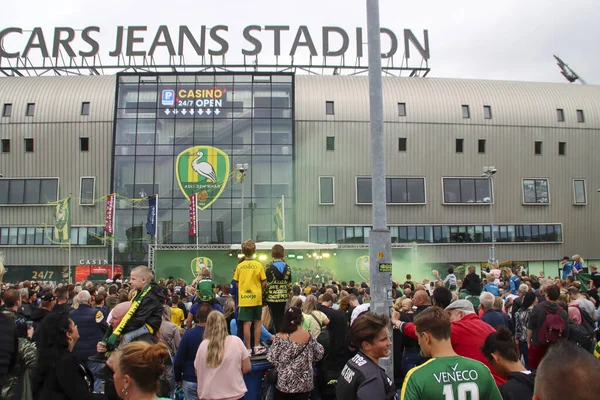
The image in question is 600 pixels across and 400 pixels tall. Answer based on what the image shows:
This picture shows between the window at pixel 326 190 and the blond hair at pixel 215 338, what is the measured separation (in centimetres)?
3646

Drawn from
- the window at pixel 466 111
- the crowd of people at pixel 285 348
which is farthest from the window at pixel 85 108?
the crowd of people at pixel 285 348

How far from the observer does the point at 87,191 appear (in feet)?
139

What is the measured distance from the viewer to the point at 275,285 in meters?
8.16

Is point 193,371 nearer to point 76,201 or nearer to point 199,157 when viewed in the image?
point 199,157

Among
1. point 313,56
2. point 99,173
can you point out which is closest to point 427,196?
point 313,56

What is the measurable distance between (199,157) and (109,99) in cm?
894

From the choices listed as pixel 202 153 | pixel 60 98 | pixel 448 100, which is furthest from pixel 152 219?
pixel 448 100

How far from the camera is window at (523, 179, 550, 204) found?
44.5 meters

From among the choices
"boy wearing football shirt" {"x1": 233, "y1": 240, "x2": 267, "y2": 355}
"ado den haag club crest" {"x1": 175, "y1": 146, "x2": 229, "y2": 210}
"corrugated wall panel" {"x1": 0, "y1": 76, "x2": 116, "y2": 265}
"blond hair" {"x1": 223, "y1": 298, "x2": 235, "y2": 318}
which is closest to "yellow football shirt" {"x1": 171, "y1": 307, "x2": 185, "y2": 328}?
"blond hair" {"x1": 223, "y1": 298, "x2": 235, "y2": 318}

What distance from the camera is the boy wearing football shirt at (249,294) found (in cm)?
767

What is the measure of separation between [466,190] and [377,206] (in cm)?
3852

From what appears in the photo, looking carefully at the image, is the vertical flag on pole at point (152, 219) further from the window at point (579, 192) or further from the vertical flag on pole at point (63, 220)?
the window at point (579, 192)

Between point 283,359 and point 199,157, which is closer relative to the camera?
point 283,359

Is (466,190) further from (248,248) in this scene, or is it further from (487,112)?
(248,248)
